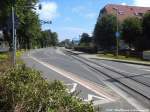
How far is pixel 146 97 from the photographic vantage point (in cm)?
1762

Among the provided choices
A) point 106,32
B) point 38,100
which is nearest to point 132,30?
point 106,32

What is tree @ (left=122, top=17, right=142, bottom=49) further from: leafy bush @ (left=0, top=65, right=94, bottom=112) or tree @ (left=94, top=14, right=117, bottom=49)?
leafy bush @ (left=0, top=65, right=94, bottom=112)

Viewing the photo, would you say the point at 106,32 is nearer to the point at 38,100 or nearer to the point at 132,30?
the point at 132,30

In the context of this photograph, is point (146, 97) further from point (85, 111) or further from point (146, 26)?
point (146, 26)

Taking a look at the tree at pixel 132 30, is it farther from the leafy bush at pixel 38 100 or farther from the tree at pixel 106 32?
the leafy bush at pixel 38 100

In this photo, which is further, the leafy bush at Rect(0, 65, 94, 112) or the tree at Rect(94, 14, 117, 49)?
the tree at Rect(94, 14, 117, 49)

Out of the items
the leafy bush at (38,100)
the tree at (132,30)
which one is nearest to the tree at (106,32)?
the tree at (132,30)

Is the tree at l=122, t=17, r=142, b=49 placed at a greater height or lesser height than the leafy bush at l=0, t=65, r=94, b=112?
greater

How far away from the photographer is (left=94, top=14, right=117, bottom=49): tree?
91625 millimetres

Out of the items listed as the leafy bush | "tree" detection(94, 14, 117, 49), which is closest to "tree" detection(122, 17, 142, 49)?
"tree" detection(94, 14, 117, 49)

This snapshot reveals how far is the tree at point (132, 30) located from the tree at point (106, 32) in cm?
575

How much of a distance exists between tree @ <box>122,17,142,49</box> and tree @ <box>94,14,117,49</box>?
18.8ft

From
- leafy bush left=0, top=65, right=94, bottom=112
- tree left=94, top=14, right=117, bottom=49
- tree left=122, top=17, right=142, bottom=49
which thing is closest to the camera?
leafy bush left=0, top=65, right=94, bottom=112

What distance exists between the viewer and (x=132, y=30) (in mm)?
82750
